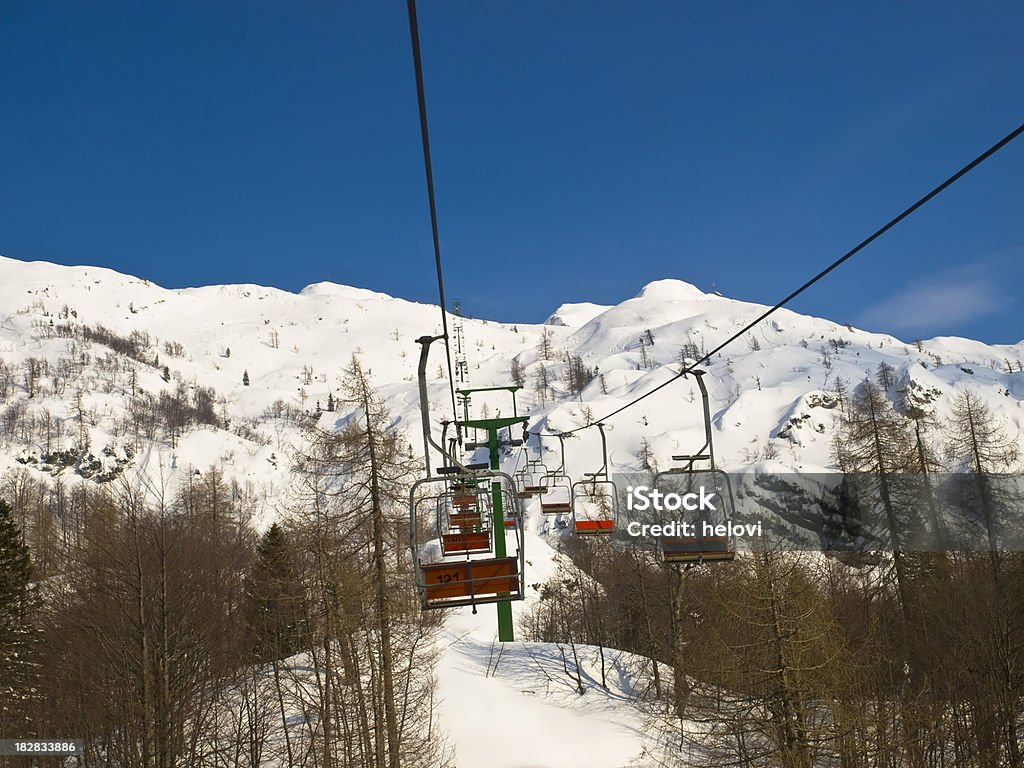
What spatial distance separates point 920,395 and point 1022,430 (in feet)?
55.8

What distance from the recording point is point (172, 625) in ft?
68.1

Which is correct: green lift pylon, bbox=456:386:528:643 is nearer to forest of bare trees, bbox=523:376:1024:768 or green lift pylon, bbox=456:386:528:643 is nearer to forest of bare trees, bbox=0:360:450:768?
forest of bare trees, bbox=0:360:450:768

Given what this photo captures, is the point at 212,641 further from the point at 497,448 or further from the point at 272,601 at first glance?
the point at 497,448

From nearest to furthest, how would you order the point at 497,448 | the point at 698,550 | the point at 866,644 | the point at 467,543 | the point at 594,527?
the point at 698,550, the point at 467,543, the point at 594,527, the point at 866,644, the point at 497,448

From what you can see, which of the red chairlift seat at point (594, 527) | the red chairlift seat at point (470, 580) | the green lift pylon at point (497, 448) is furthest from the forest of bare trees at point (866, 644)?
the red chairlift seat at point (470, 580)

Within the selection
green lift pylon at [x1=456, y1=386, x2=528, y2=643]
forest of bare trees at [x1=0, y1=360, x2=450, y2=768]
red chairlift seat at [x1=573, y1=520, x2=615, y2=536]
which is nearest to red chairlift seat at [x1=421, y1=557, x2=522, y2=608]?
forest of bare trees at [x1=0, y1=360, x2=450, y2=768]

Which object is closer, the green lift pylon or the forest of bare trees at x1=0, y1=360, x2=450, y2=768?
the forest of bare trees at x1=0, y1=360, x2=450, y2=768

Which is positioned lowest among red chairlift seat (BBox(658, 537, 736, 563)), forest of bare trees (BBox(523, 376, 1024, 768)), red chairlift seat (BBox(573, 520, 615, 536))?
forest of bare trees (BBox(523, 376, 1024, 768))

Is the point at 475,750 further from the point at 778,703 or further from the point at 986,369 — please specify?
the point at 986,369

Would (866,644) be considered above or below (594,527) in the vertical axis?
below

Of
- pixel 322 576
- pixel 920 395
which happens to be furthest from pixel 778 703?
pixel 920 395

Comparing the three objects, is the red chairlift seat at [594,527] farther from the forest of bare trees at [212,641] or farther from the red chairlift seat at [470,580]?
the red chairlift seat at [470,580]

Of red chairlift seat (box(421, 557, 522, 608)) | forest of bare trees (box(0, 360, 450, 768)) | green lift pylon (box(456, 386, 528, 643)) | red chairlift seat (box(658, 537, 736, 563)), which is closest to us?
red chairlift seat (box(421, 557, 522, 608))

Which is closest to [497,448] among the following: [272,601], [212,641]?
[212,641]
